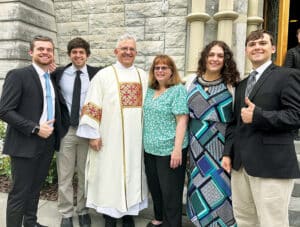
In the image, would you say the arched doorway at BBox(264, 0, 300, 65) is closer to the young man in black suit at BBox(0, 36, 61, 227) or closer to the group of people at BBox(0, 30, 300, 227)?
the group of people at BBox(0, 30, 300, 227)

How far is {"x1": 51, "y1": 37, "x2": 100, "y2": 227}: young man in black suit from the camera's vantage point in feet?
9.75

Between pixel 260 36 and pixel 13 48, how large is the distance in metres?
4.03

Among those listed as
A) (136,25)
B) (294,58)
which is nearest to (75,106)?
(136,25)

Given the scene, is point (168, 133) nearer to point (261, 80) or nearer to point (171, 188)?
point (171, 188)

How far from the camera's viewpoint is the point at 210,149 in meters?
2.48

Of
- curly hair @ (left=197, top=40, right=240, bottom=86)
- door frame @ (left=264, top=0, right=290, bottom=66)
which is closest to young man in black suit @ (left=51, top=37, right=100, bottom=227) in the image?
curly hair @ (left=197, top=40, right=240, bottom=86)

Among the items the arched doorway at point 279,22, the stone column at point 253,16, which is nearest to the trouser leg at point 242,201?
the stone column at point 253,16

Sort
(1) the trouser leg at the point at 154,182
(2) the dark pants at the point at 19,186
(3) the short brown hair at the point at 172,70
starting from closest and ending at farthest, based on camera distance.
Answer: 1. (2) the dark pants at the point at 19,186
2. (3) the short brown hair at the point at 172,70
3. (1) the trouser leg at the point at 154,182

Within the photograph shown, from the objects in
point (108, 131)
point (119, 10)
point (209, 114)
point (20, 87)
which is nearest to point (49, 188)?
point (108, 131)

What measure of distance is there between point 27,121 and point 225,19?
10.9 ft

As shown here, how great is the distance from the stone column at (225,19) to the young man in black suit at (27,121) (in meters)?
2.81

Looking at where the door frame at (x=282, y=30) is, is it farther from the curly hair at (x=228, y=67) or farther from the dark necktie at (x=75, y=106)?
the dark necktie at (x=75, y=106)

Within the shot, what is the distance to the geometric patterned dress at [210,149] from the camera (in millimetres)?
2443

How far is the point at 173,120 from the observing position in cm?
265
